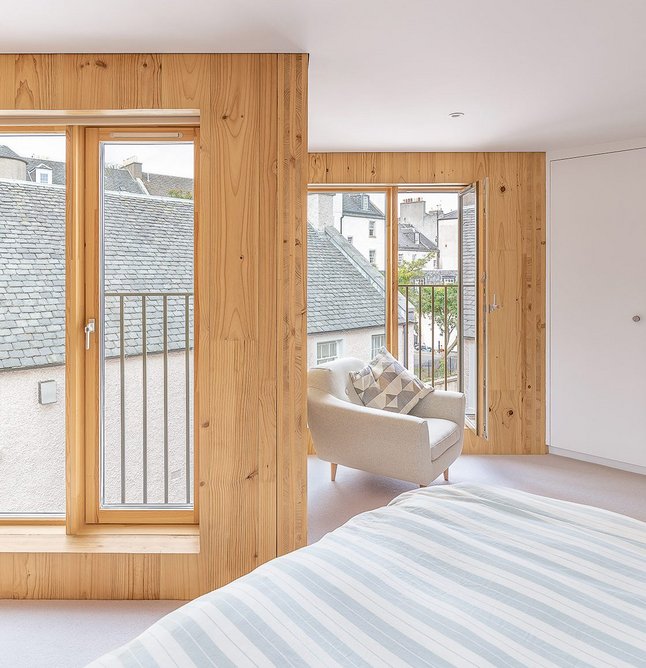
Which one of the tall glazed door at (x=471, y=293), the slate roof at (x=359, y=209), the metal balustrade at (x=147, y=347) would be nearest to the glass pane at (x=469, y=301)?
the tall glazed door at (x=471, y=293)

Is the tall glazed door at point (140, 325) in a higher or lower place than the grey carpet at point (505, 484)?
higher

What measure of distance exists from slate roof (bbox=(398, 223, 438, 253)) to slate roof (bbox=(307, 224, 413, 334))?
321mm

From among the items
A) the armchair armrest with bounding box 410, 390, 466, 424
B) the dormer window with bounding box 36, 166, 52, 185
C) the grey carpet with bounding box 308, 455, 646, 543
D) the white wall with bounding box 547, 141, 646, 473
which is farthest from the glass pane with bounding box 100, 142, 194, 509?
the white wall with bounding box 547, 141, 646, 473

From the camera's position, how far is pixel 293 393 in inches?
90.0

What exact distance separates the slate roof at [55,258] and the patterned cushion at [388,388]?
5.27ft

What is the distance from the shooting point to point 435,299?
171 inches

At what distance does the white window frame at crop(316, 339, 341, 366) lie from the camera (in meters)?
4.26

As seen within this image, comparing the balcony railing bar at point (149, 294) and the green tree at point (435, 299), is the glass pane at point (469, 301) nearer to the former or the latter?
the green tree at point (435, 299)

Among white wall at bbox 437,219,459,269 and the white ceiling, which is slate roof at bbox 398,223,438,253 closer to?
white wall at bbox 437,219,459,269

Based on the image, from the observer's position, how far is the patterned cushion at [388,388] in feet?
11.7

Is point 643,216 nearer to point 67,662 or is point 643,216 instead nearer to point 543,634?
point 543,634

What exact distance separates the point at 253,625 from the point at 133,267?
1.96 m

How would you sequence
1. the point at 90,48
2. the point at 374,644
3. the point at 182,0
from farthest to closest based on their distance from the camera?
1. the point at 90,48
2. the point at 182,0
3. the point at 374,644

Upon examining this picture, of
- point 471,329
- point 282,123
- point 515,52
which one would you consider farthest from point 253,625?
point 471,329
